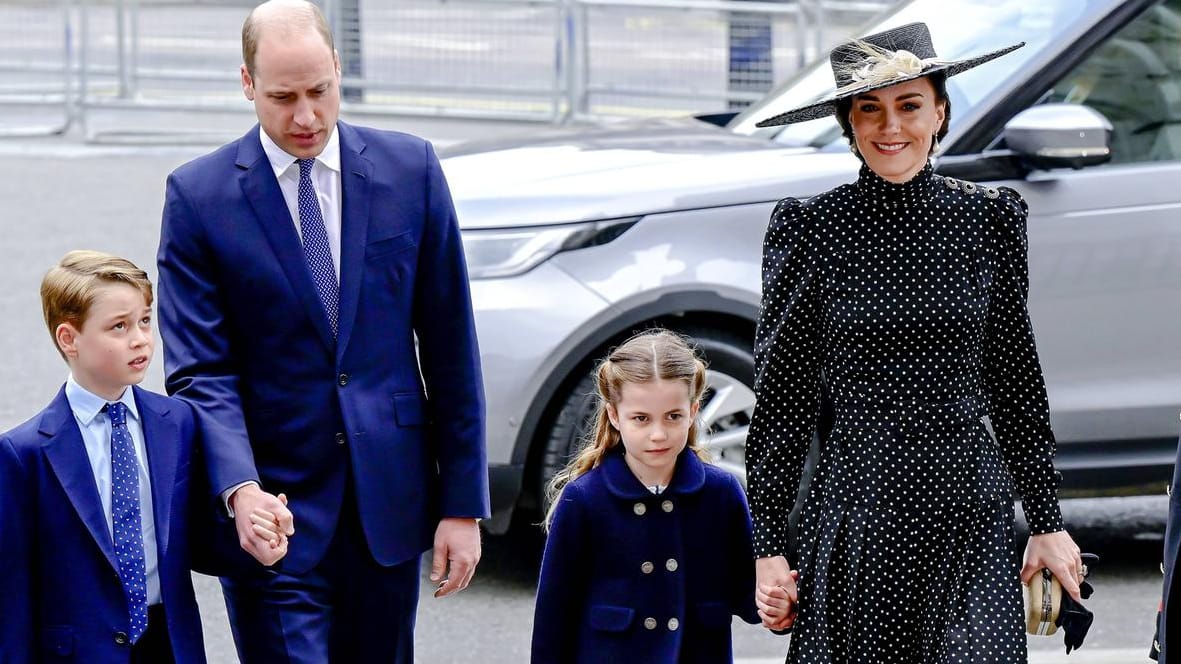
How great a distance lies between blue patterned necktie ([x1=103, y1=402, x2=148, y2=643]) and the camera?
10.9 ft

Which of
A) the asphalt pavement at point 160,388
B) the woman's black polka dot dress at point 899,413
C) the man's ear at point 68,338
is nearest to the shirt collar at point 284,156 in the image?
the man's ear at point 68,338

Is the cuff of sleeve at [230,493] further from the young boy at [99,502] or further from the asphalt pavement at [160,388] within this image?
the asphalt pavement at [160,388]

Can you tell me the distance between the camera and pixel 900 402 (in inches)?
128

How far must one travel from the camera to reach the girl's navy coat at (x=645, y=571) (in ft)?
11.7

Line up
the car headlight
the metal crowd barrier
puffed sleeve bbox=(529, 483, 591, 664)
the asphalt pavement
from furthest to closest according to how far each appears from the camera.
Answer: the metal crowd barrier
the car headlight
the asphalt pavement
puffed sleeve bbox=(529, 483, 591, 664)

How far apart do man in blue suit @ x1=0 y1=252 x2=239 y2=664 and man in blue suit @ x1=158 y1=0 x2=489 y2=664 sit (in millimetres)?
105

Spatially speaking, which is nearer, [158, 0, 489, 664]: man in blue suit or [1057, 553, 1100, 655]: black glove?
[1057, 553, 1100, 655]: black glove

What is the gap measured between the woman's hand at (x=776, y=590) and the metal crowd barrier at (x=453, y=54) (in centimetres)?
1145

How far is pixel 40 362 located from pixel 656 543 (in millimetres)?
5617

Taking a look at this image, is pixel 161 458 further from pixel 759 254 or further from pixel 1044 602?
pixel 759 254

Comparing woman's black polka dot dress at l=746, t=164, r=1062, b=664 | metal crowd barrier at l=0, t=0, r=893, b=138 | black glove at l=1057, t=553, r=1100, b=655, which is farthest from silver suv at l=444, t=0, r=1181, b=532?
metal crowd barrier at l=0, t=0, r=893, b=138

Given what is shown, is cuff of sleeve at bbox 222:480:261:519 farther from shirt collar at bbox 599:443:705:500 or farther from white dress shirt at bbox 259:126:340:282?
shirt collar at bbox 599:443:705:500

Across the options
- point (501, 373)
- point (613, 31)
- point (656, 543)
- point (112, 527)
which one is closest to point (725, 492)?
point (656, 543)

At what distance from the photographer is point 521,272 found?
5703 millimetres
